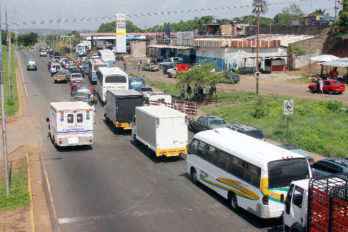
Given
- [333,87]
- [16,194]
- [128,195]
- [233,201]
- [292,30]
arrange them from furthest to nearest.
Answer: [292,30]
[333,87]
[128,195]
[16,194]
[233,201]

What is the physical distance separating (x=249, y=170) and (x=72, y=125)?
40.8 ft

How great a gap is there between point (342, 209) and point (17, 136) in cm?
2297

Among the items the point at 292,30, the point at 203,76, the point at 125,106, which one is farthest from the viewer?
the point at 292,30

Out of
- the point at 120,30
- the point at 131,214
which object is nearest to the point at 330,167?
the point at 131,214

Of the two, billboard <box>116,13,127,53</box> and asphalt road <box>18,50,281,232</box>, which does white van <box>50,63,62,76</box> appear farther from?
asphalt road <box>18,50,281,232</box>

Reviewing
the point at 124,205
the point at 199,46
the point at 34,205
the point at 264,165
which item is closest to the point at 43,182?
the point at 34,205

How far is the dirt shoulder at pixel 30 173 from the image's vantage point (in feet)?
44.6

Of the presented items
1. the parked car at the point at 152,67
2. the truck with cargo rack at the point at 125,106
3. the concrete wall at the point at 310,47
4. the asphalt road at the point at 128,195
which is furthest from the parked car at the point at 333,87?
the parked car at the point at 152,67

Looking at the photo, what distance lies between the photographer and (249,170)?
1382cm

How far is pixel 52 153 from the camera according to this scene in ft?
76.6

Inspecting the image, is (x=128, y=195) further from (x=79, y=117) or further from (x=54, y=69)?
(x=54, y=69)

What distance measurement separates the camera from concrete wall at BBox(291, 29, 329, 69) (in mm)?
59156

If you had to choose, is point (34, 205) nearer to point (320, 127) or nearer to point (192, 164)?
point (192, 164)

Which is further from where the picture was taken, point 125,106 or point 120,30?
point 120,30
